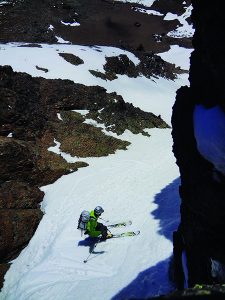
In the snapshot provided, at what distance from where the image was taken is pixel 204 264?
10.7m

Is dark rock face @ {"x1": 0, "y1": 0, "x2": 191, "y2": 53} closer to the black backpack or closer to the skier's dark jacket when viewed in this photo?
the black backpack

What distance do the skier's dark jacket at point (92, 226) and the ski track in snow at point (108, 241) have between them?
3.43 feet

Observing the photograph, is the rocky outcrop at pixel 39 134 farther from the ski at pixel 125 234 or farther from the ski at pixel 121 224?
the ski at pixel 125 234

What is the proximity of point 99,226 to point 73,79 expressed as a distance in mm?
26061

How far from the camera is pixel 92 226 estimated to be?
18.4m

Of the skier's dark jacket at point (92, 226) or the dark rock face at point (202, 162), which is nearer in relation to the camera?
the dark rock face at point (202, 162)

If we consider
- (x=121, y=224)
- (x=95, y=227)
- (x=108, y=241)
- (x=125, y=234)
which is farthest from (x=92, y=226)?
(x=121, y=224)

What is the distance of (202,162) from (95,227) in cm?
886

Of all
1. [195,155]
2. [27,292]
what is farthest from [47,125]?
[195,155]

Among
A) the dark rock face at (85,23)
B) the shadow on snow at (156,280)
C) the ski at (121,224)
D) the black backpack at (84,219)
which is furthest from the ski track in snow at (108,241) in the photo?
the dark rock face at (85,23)

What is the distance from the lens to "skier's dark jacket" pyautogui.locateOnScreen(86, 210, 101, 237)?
59.4 feet

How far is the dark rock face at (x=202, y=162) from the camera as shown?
9.78 meters

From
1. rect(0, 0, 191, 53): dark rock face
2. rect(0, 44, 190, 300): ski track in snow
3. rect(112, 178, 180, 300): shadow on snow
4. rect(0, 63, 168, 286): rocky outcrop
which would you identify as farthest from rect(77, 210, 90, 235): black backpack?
rect(0, 0, 191, 53): dark rock face

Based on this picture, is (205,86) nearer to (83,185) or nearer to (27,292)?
(27,292)
